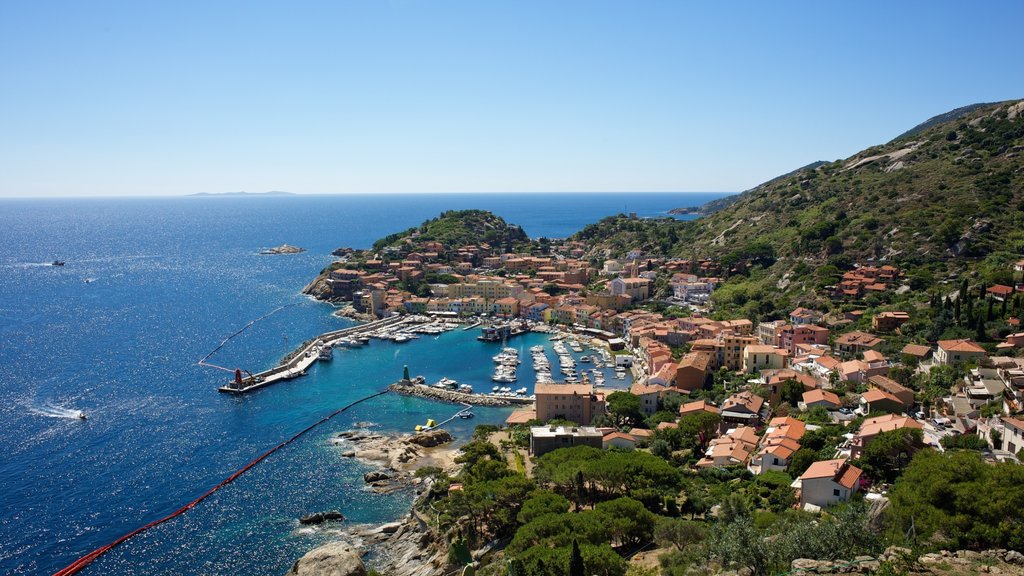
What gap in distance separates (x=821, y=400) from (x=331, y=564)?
1052 inches

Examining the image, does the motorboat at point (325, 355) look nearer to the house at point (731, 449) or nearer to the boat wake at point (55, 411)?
the boat wake at point (55, 411)

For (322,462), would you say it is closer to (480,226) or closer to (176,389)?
(176,389)

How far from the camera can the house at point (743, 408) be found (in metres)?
35.2

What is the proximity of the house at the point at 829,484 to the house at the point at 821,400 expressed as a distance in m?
10.4

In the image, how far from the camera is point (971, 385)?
31.3 meters

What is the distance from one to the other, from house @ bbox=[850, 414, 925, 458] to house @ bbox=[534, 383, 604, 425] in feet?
50.4

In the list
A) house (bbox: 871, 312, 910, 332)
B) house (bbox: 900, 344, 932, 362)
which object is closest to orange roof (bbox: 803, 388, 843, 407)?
house (bbox: 900, 344, 932, 362)

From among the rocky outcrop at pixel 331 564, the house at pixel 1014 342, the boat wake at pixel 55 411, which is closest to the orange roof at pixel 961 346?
the house at pixel 1014 342

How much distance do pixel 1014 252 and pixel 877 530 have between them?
4474 cm

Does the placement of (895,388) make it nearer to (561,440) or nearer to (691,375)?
(691,375)

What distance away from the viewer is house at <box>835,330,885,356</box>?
135 feet

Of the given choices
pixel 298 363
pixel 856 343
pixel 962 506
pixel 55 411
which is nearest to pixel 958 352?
pixel 856 343

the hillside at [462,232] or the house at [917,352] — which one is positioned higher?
the hillside at [462,232]

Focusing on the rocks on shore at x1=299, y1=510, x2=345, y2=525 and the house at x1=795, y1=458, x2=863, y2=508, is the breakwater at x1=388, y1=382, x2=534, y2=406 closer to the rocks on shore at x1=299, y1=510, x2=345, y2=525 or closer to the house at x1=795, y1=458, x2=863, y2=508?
the rocks on shore at x1=299, y1=510, x2=345, y2=525
